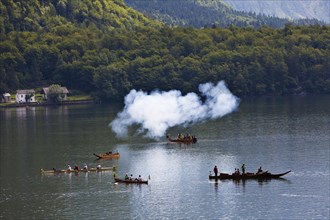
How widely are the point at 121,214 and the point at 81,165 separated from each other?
4431 centimetres

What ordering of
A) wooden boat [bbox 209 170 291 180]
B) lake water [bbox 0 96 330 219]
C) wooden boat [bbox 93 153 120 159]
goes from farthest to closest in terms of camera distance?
wooden boat [bbox 93 153 120 159], wooden boat [bbox 209 170 291 180], lake water [bbox 0 96 330 219]

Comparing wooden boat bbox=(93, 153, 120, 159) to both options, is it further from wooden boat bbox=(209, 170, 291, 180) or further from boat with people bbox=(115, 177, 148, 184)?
wooden boat bbox=(209, 170, 291, 180)

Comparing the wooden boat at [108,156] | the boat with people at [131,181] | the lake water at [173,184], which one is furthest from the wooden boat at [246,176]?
the wooden boat at [108,156]

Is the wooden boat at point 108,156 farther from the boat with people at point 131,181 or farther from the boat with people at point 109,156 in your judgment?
the boat with people at point 131,181

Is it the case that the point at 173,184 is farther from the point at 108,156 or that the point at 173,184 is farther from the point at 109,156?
the point at 109,156

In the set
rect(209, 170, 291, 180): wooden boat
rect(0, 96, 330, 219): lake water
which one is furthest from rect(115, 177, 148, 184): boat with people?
rect(209, 170, 291, 180): wooden boat

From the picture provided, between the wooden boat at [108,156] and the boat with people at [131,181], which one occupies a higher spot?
the wooden boat at [108,156]

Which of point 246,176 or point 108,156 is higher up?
point 108,156

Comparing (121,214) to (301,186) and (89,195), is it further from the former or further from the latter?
(301,186)

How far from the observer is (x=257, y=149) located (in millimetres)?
183875

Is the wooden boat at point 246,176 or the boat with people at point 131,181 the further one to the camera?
the wooden boat at point 246,176

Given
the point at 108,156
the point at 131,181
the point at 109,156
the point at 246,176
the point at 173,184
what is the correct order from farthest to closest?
the point at 109,156 → the point at 108,156 → the point at 246,176 → the point at 131,181 → the point at 173,184

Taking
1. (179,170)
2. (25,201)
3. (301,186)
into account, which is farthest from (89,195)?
(301,186)

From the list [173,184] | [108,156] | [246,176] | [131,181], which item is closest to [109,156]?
[108,156]
